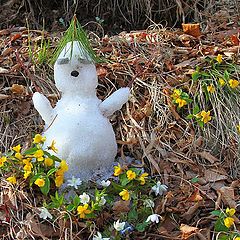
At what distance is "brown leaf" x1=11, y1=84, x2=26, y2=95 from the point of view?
2.41 metres

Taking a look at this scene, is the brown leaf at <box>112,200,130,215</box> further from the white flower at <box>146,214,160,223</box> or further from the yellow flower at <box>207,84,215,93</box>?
the yellow flower at <box>207,84,215,93</box>

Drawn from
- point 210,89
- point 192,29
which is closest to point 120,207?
point 210,89

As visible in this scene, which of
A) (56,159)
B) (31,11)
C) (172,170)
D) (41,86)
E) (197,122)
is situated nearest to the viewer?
(56,159)

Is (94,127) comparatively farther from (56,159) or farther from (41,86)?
(41,86)

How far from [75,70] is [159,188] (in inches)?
19.2

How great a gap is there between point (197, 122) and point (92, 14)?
140cm

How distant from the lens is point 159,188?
6.51 ft

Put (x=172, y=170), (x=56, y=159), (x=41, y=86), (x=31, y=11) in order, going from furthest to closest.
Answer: (x=31, y=11) → (x=41, y=86) → (x=172, y=170) → (x=56, y=159)

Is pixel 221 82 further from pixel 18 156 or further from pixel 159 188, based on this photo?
pixel 18 156

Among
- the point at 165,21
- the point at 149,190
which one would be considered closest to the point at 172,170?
the point at 149,190

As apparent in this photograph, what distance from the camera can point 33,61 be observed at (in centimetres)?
256

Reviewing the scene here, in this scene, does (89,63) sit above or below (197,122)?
above

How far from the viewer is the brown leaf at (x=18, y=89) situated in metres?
2.41

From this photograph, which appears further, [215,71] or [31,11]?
[31,11]
